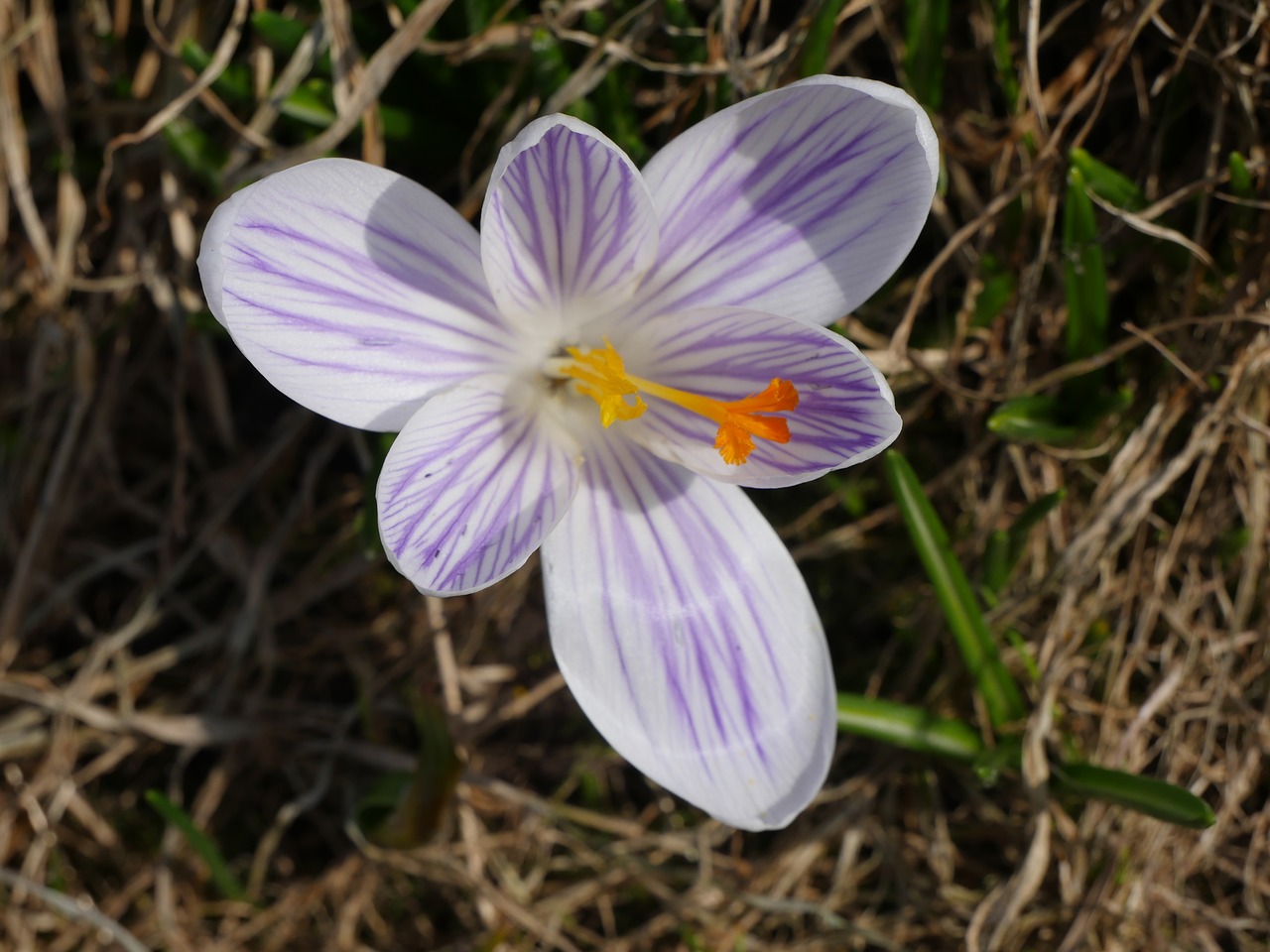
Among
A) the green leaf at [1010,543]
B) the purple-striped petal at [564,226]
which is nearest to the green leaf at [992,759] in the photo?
the green leaf at [1010,543]

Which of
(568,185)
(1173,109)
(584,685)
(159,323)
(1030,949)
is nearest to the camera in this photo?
(568,185)

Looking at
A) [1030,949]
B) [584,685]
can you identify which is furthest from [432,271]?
[1030,949]

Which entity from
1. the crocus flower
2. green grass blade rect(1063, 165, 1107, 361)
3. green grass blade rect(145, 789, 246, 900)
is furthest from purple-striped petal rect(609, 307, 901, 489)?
green grass blade rect(145, 789, 246, 900)

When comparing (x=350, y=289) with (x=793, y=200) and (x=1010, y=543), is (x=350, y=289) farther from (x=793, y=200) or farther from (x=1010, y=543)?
(x=1010, y=543)

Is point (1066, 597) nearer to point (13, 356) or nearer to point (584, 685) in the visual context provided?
point (584, 685)

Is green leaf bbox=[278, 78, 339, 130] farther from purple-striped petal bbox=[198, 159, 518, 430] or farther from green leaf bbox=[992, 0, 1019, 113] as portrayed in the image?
green leaf bbox=[992, 0, 1019, 113]

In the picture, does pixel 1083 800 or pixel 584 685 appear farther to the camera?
pixel 1083 800

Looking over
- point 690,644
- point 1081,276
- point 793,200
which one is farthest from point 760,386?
point 1081,276
